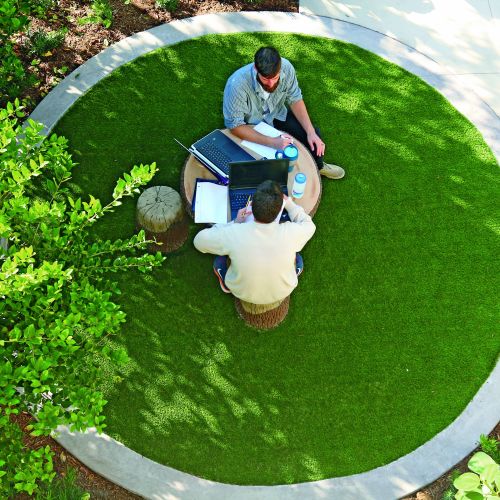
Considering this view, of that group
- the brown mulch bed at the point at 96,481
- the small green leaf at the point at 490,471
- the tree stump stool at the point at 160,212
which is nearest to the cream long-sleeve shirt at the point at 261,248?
the tree stump stool at the point at 160,212

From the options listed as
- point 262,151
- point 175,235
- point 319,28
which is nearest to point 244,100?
point 262,151

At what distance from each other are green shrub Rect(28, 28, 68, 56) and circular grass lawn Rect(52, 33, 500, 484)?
2.67 ft

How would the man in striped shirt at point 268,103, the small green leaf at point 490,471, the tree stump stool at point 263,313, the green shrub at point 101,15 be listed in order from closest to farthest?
1. the small green leaf at point 490,471
2. the man in striped shirt at point 268,103
3. the tree stump stool at point 263,313
4. the green shrub at point 101,15

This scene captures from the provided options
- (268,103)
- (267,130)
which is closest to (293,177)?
(267,130)

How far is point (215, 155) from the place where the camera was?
215 inches

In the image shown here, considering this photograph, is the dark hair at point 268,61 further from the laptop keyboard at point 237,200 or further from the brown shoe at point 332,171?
the brown shoe at point 332,171

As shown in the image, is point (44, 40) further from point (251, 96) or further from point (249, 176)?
point (249, 176)

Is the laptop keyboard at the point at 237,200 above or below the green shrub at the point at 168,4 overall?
below

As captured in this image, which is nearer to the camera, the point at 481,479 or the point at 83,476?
the point at 481,479

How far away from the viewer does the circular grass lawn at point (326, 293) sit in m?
5.53

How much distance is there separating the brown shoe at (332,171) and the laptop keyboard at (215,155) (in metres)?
1.38

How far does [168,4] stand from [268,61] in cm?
301

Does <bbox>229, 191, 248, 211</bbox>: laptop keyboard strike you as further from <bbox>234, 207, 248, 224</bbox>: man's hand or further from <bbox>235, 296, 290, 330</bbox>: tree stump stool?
<bbox>235, 296, 290, 330</bbox>: tree stump stool

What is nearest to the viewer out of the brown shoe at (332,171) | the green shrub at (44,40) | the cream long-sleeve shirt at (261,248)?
the cream long-sleeve shirt at (261,248)
